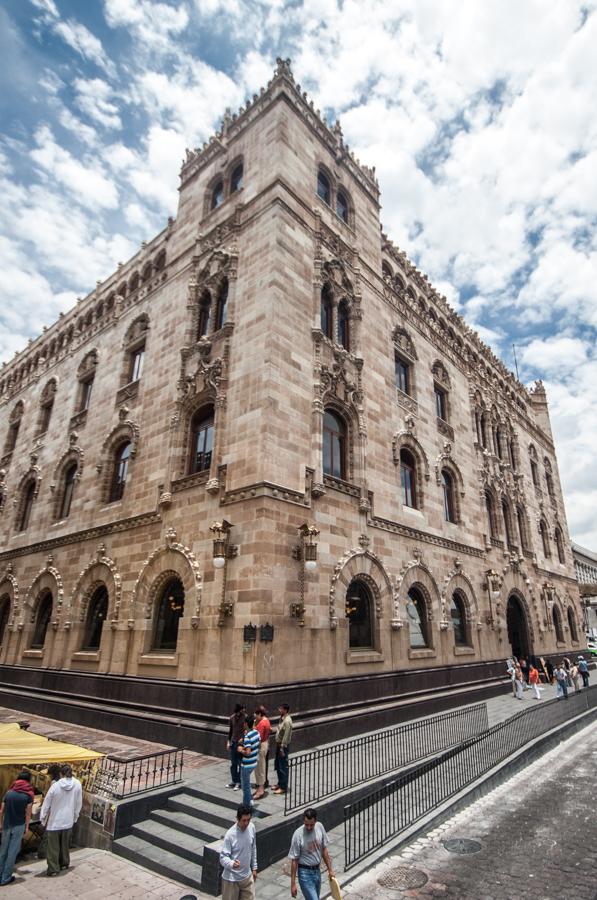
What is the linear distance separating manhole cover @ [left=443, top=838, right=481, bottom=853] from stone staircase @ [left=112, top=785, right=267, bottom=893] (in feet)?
9.65

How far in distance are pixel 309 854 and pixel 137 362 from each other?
18.4 m

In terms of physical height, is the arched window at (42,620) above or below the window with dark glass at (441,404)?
below

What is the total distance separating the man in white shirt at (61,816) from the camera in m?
7.28

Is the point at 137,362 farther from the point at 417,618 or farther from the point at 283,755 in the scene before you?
the point at 283,755

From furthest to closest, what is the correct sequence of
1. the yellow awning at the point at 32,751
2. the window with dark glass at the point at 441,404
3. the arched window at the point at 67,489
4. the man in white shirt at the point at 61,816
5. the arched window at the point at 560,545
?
the arched window at the point at 560,545 → the window with dark glass at the point at 441,404 → the arched window at the point at 67,489 → the yellow awning at the point at 32,751 → the man in white shirt at the point at 61,816

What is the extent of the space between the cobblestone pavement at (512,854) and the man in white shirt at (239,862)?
1.71 meters

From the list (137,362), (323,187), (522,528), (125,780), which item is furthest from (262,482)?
(522,528)

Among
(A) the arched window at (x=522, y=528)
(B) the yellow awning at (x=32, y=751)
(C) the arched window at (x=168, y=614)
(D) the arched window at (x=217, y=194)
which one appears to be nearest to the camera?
(B) the yellow awning at (x=32, y=751)

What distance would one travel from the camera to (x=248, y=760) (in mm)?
8141

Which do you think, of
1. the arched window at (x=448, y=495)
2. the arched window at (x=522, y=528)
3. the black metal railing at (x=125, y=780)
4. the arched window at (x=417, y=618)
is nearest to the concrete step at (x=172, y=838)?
the black metal railing at (x=125, y=780)

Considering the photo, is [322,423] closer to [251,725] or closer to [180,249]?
[251,725]

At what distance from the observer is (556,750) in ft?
47.0

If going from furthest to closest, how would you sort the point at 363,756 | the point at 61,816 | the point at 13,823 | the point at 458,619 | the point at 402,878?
1. the point at 458,619
2. the point at 363,756
3. the point at 61,816
4. the point at 13,823
5. the point at 402,878

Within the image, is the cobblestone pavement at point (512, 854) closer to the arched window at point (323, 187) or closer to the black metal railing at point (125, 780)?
the black metal railing at point (125, 780)
